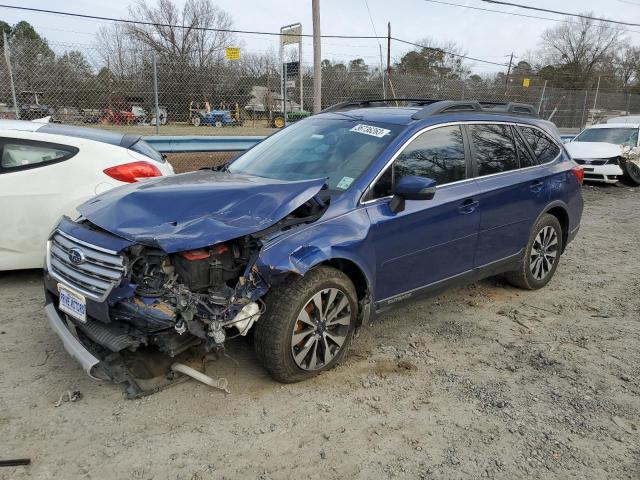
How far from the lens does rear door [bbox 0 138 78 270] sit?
452cm

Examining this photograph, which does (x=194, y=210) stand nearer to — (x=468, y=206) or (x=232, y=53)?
(x=468, y=206)

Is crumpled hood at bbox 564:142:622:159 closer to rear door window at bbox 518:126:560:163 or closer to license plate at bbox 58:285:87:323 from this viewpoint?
rear door window at bbox 518:126:560:163

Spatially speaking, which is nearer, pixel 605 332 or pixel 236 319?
pixel 236 319

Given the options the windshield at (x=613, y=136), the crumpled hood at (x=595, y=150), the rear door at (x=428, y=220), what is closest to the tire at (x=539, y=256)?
the rear door at (x=428, y=220)

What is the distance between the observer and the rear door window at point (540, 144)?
15.9 ft

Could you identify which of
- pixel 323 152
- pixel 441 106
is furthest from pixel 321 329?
pixel 441 106

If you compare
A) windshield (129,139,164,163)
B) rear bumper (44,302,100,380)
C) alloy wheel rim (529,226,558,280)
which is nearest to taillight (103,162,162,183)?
windshield (129,139,164,163)

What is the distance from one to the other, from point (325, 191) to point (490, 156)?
1.76 metres

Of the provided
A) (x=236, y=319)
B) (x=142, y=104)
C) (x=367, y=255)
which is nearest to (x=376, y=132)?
(x=367, y=255)

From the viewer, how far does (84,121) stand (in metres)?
10.0

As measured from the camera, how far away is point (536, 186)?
15.4 ft

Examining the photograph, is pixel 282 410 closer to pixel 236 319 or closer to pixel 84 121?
pixel 236 319

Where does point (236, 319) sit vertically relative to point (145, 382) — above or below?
above

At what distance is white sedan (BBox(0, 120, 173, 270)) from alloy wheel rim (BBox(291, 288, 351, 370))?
2.62 meters
